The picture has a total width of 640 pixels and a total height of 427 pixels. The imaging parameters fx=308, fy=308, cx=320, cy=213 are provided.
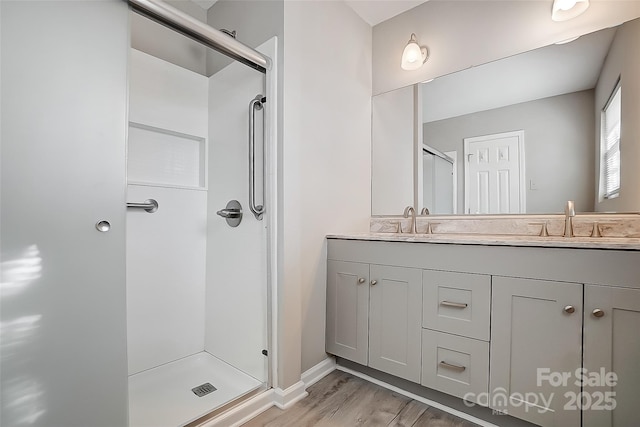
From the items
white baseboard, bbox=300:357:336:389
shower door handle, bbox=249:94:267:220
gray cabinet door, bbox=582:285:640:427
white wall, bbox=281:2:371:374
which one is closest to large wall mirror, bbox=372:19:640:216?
white wall, bbox=281:2:371:374

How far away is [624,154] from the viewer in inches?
59.7

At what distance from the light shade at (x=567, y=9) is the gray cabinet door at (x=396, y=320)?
156cm

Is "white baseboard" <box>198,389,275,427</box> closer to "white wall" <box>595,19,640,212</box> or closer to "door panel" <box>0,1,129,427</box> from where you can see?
"door panel" <box>0,1,129,427</box>

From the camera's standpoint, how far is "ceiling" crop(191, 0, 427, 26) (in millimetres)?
2100

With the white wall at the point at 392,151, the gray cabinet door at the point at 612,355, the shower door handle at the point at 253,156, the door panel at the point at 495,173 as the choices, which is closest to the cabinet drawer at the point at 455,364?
the gray cabinet door at the point at 612,355

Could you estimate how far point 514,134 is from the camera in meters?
1.84

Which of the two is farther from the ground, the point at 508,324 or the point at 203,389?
the point at 508,324

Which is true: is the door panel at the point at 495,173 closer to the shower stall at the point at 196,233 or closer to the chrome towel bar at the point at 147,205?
the shower stall at the point at 196,233

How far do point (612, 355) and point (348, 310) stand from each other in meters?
1.16

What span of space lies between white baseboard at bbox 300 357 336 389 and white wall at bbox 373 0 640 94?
76.6 inches

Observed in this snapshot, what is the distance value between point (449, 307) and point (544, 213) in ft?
2.66

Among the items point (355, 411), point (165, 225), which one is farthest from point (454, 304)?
point (165, 225)

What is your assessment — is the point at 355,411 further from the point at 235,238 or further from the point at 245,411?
the point at 235,238

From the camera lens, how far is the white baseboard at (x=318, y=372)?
1776 mm
